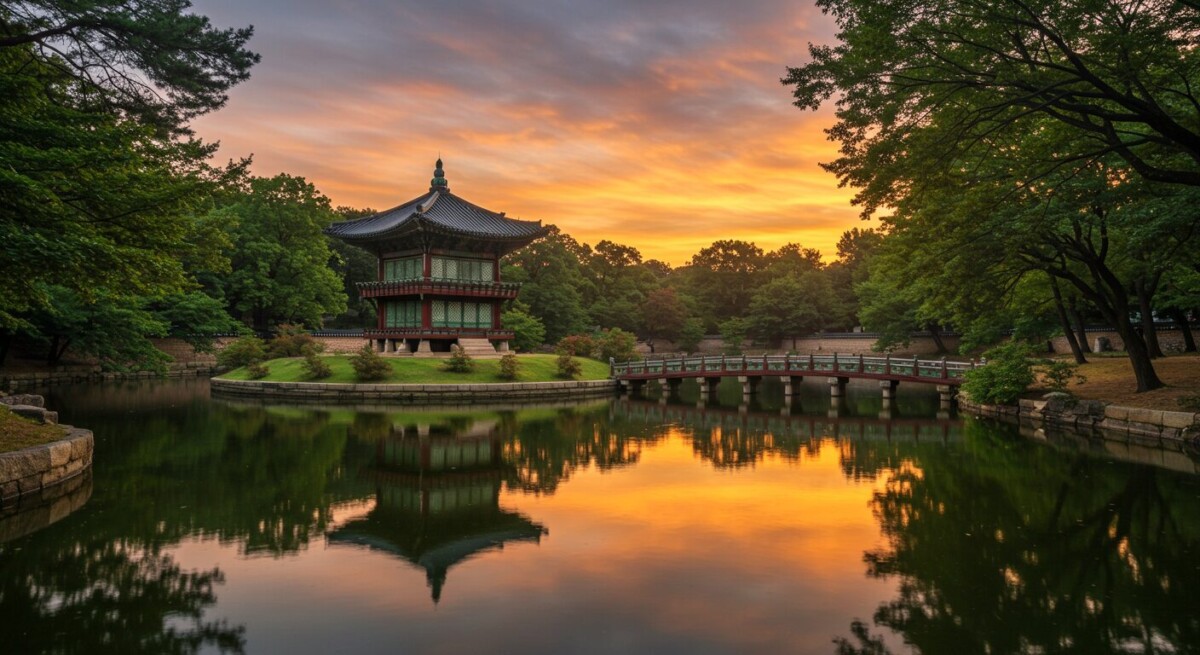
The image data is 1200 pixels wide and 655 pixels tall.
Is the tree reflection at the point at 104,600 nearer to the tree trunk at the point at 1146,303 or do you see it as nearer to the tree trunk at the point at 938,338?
the tree trunk at the point at 1146,303

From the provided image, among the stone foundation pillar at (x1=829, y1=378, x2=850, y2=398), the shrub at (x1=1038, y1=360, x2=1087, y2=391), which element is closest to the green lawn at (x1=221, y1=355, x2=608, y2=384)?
the stone foundation pillar at (x1=829, y1=378, x2=850, y2=398)

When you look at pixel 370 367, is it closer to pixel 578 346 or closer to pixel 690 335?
pixel 578 346

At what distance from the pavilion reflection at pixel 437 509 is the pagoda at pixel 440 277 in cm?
2131

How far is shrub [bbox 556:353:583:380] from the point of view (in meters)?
38.9

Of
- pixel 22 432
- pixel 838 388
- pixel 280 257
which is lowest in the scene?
pixel 838 388

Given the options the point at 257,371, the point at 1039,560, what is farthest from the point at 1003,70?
the point at 257,371

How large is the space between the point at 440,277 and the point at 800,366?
20980 mm

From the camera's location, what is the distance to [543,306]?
209 feet

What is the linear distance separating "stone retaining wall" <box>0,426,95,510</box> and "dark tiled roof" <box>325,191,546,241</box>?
1058 inches

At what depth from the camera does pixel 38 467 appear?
1296 centimetres

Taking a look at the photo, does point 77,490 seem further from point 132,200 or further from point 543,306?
point 543,306

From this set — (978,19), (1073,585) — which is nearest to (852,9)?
(978,19)

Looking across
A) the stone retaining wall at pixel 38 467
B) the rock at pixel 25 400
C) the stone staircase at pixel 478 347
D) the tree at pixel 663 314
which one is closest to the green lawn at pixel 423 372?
the stone staircase at pixel 478 347

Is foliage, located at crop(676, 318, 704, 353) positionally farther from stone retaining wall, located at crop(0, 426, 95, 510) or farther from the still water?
stone retaining wall, located at crop(0, 426, 95, 510)
